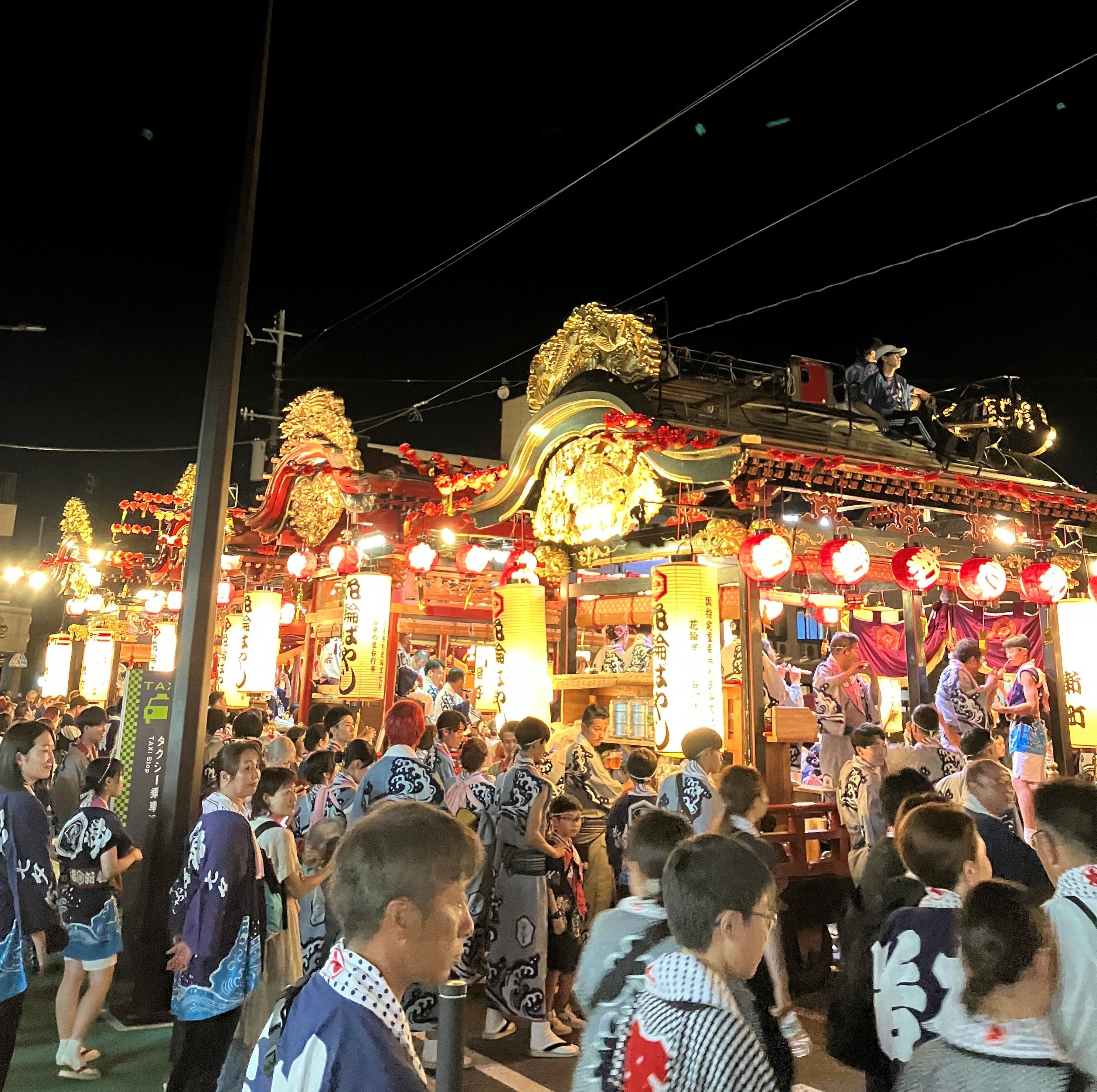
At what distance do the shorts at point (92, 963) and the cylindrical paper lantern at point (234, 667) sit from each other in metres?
8.05

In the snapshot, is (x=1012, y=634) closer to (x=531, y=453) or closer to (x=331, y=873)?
(x=531, y=453)

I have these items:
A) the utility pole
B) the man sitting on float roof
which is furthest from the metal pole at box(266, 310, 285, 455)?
the man sitting on float roof

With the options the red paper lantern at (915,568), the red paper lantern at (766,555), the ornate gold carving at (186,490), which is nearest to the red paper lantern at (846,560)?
the red paper lantern at (915,568)

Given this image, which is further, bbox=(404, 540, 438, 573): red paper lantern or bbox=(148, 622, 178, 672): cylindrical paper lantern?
bbox=(148, 622, 178, 672): cylindrical paper lantern

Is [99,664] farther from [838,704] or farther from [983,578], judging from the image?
[983,578]

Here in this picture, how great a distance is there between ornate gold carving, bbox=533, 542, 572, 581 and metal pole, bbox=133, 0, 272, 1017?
4776 mm

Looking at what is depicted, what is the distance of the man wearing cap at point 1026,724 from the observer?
28.1ft

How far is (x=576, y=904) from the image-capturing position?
6562 mm

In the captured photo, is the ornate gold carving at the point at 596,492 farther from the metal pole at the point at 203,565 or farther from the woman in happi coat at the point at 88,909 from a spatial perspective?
the woman in happi coat at the point at 88,909

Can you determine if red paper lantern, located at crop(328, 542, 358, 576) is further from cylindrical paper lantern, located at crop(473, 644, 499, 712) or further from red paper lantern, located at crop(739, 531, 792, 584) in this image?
red paper lantern, located at crop(739, 531, 792, 584)

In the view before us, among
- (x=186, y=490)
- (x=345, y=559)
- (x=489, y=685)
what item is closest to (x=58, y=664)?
(x=186, y=490)

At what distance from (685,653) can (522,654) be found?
2.62m

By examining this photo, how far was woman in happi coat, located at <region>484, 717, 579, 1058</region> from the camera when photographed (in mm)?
6090

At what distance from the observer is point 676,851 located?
2303 mm
